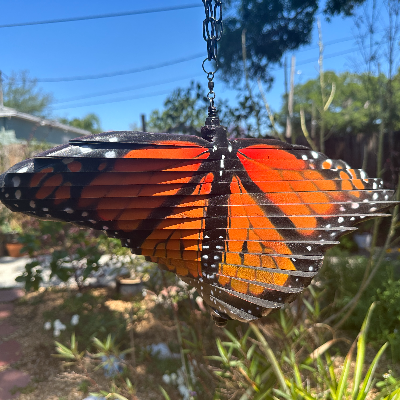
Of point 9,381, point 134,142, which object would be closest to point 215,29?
point 134,142

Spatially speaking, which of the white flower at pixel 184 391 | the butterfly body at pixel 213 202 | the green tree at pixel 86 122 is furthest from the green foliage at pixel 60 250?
the green tree at pixel 86 122

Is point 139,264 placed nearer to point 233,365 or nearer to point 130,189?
point 233,365

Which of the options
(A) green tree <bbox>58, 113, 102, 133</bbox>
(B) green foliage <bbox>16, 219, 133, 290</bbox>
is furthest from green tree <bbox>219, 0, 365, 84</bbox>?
(A) green tree <bbox>58, 113, 102, 133</bbox>

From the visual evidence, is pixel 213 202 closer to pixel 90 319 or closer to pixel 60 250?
pixel 90 319

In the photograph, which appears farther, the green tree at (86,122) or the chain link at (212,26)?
the green tree at (86,122)

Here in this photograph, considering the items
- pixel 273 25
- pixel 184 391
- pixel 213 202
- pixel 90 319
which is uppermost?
pixel 273 25

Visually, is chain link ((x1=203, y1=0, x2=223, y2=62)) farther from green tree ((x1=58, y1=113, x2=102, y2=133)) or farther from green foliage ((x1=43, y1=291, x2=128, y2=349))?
green tree ((x1=58, y1=113, x2=102, y2=133))

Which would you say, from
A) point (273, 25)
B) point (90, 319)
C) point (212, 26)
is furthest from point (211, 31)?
point (273, 25)

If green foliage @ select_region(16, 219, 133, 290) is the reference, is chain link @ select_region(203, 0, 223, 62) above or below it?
above

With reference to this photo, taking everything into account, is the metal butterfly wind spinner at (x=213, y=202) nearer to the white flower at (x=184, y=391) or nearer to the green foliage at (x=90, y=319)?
the white flower at (x=184, y=391)
